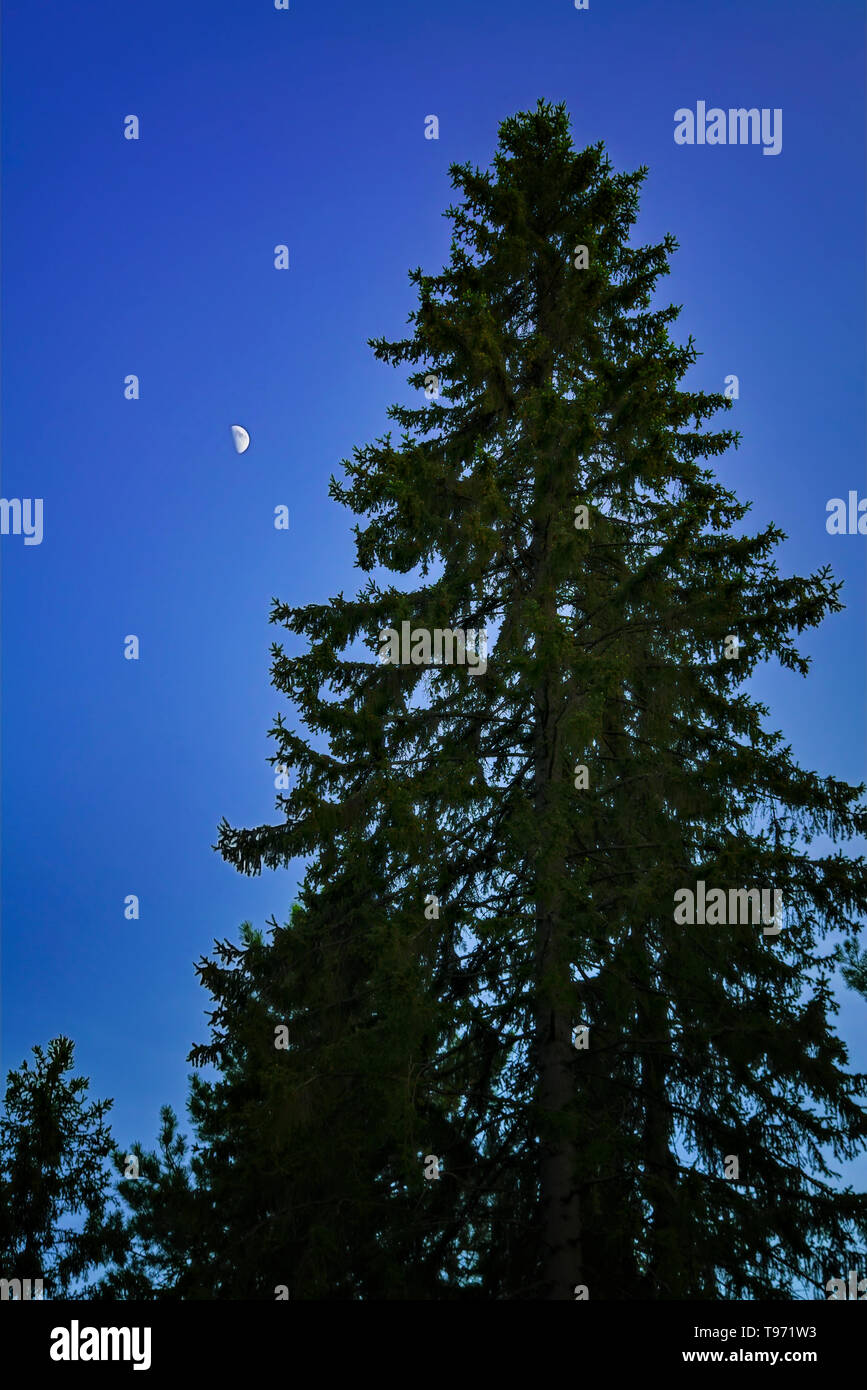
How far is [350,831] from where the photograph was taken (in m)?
9.73

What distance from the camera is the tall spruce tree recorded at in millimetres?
8281

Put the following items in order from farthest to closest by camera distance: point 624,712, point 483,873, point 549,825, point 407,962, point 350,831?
point 624,712 → point 483,873 → point 350,831 → point 549,825 → point 407,962

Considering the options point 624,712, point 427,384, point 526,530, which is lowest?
point 624,712

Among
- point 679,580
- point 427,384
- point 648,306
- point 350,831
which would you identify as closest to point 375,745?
point 350,831

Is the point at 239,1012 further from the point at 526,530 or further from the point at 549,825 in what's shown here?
the point at 526,530

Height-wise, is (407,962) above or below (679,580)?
Answer: below

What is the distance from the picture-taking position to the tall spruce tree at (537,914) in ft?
27.2

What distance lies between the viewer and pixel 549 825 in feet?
29.8

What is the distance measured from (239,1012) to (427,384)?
28.5 feet

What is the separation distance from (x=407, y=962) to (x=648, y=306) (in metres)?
10.0

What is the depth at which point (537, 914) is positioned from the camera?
31.0 ft

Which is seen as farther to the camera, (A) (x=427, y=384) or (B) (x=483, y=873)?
(A) (x=427, y=384)
